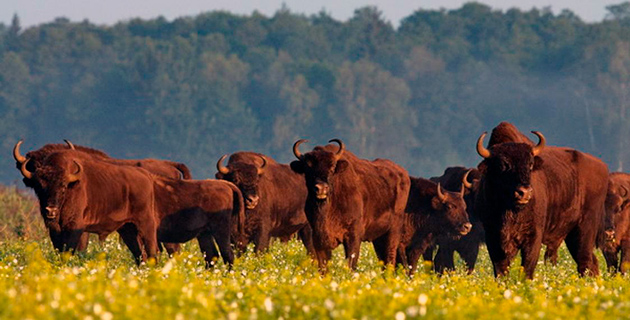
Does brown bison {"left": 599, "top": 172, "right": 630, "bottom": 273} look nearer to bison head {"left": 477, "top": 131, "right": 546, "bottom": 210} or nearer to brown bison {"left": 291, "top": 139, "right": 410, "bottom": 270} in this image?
brown bison {"left": 291, "top": 139, "right": 410, "bottom": 270}

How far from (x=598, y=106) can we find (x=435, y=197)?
97.1 meters

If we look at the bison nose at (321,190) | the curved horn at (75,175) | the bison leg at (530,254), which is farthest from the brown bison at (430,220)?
the curved horn at (75,175)

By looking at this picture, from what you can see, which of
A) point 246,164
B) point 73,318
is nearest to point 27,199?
point 246,164

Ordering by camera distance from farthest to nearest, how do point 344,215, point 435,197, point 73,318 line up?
1. point 435,197
2. point 344,215
3. point 73,318

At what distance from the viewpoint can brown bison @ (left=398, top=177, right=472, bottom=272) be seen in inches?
791

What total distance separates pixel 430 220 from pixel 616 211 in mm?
3481

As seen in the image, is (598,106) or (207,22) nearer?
(598,106)

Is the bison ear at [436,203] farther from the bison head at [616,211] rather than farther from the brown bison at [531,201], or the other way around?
the brown bison at [531,201]

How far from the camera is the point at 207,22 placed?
141 metres

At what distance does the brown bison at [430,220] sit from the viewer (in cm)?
2009

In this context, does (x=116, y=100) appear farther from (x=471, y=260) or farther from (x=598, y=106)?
(x=471, y=260)

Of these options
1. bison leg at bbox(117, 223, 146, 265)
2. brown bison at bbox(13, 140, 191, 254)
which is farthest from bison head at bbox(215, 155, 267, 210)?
bison leg at bbox(117, 223, 146, 265)

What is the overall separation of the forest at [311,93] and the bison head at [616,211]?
8393 cm

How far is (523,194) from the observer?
14.1m
